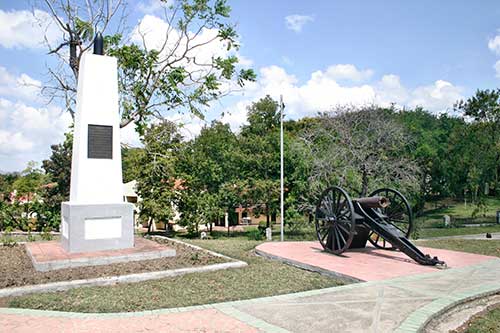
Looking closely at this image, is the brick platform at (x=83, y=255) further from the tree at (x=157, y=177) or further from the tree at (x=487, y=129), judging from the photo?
the tree at (x=487, y=129)

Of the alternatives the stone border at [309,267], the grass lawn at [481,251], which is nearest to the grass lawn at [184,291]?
the stone border at [309,267]

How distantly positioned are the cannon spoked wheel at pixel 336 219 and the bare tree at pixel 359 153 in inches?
249

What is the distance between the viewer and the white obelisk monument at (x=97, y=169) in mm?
9234

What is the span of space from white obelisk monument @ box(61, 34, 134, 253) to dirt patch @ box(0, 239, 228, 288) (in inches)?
45.5

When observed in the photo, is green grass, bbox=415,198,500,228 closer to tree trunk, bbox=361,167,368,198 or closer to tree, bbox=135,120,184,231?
tree trunk, bbox=361,167,368,198

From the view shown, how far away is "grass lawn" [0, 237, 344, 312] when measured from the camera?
18.7ft

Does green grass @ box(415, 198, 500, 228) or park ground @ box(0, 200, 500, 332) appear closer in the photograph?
park ground @ box(0, 200, 500, 332)

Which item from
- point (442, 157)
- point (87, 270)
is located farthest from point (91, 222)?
point (442, 157)

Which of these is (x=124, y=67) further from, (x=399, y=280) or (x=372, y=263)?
(x=399, y=280)

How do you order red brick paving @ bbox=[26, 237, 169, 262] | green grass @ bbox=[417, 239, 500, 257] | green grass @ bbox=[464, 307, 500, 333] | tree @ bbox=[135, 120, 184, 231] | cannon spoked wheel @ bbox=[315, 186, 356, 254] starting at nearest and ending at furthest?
green grass @ bbox=[464, 307, 500, 333] < red brick paving @ bbox=[26, 237, 169, 262] < cannon spoked wheel @ bbox=[315, 186, 356, 254] < green grass @ bbox=[417, 239, 500, 257] < tree @ bbox=[135, 120, 184, 231]

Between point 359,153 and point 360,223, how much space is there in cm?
777

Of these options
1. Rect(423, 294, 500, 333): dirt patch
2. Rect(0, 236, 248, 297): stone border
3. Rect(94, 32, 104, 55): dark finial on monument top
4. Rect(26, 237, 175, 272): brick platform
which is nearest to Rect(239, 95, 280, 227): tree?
Rect(26, 237, 175, 272): brick platform

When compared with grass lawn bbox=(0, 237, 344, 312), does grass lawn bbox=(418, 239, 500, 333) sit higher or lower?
lower

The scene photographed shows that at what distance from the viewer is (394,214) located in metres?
Answer: 10.5
